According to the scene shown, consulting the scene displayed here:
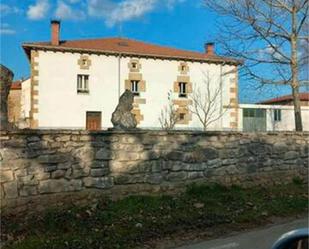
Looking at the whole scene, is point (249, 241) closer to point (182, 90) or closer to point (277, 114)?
point (182, 90)

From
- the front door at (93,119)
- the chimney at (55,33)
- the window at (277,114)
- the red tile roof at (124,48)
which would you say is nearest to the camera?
the red tile roof at (124,48)

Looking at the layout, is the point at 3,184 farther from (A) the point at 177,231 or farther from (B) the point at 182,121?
(B) the point at 182,121

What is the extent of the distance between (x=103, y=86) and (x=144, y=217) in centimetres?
3697

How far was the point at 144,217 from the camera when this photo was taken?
9203mm

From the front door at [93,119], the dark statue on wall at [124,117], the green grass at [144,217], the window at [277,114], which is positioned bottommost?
the green grass at [144,217]

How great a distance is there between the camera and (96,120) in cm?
4538

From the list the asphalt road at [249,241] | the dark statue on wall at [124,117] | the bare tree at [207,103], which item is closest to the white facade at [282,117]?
the bare tree at [207,103]

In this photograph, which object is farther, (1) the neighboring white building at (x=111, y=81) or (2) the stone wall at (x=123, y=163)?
(1) the neighboring white building at (x=111, y=81)

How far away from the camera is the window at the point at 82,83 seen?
45019 millimetres

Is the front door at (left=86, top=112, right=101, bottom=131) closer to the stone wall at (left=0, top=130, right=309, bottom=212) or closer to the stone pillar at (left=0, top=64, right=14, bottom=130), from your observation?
the stone wall at (left=0, top=130, right=309, bottom=212)

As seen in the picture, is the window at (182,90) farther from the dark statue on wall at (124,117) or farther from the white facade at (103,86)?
the dark statue on wall at (124,117)

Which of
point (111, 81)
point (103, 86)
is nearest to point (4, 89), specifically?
point (103, 86)

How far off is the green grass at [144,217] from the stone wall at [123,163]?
15.6 inches

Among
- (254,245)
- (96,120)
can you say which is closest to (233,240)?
(254,245)
